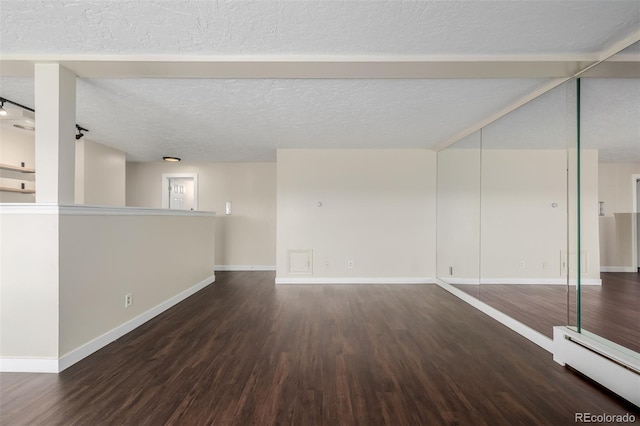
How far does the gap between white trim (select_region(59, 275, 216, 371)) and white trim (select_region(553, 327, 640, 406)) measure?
159 inches

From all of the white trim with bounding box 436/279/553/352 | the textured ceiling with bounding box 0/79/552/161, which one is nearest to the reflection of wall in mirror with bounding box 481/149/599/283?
the white trim with bounding box 436/279/553/352

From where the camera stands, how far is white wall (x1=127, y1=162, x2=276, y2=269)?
260 inches

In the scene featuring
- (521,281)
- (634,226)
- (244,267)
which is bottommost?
(244,267)

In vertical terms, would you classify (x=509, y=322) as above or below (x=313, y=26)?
below

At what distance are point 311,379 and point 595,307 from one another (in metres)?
2.31

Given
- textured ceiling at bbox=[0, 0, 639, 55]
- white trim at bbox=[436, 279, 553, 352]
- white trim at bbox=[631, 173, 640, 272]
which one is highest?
textured ceiling at bbox=[0, 0, 639, 55]

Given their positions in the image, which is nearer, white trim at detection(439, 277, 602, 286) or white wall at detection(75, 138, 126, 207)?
white trim at detection(439, 277, 602, 286)

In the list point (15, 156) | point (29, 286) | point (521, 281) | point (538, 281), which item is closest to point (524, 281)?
point (521, 281)

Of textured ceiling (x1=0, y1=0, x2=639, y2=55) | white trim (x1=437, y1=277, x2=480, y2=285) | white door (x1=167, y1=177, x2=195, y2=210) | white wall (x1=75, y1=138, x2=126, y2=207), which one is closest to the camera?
textured ceiling (x1=0, y1=0, x2=639, y2=55)

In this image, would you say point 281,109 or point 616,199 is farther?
point 281,109

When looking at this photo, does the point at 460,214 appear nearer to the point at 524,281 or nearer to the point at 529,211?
the point at 529,211

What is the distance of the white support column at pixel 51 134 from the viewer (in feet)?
7.48

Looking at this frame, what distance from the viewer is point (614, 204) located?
205 cm

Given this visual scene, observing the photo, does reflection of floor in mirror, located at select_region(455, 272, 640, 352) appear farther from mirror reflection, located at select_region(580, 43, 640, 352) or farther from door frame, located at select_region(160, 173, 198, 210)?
door frame, located at select_region(160, 173, 198, 210)
